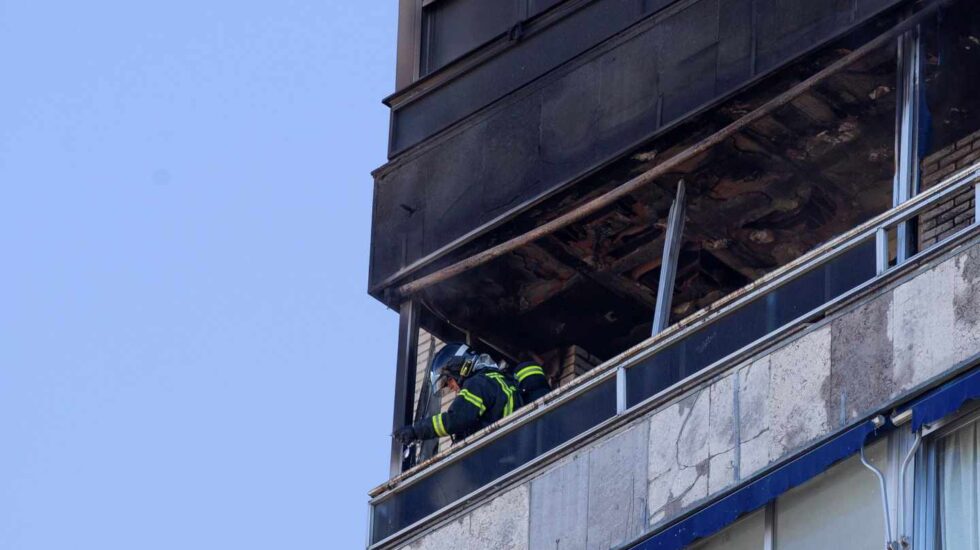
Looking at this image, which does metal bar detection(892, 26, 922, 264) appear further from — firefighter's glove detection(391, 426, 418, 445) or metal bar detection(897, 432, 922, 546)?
firefighter's glove detection(391, 426, 418, 445)

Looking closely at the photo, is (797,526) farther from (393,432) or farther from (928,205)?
(393,432)

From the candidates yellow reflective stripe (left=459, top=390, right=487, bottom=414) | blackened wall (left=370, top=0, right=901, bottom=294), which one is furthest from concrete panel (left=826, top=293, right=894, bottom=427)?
yellow reflective stripe (left=459, top=390, right=487, bottom=414)

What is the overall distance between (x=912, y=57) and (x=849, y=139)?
1.41m

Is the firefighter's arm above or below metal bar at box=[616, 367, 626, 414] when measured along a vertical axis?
above

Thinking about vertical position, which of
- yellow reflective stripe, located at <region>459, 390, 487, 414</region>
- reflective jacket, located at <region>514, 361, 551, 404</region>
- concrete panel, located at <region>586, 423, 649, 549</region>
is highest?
reflective jacket, located at <region>514, 361, 551, 404</region>

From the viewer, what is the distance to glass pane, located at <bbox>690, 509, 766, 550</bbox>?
15203 mm

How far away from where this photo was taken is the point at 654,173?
18047 mm

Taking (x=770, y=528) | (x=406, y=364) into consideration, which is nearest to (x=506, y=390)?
(x=406, y=364)

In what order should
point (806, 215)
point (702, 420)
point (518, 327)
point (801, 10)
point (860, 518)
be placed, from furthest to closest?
point (518, 327), point (806, 215), point (801, 10), point (702, 420), point (860, 518)

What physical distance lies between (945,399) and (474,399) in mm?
5149

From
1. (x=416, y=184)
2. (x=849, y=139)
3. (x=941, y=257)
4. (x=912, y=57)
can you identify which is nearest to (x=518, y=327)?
(x=416, y=184)

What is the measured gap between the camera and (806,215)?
19.2m

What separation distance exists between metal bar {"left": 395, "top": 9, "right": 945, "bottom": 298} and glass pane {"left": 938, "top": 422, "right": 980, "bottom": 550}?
3.35m

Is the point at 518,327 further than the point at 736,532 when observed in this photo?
Yes
